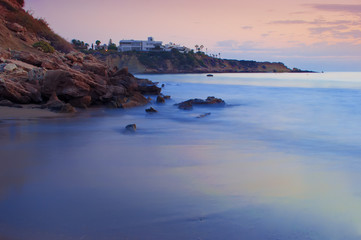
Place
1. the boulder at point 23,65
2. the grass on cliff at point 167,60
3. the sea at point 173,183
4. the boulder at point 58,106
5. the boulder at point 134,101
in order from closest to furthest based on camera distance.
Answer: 1. the sea at point 173,183
2. the boulder at point 58,106
3. the boulder at point 23,65
4. the boulder at point 134,101
5. the grass on cliff at point 167,60

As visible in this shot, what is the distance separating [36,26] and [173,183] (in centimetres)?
2325

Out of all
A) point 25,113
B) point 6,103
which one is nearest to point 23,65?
point 6,103

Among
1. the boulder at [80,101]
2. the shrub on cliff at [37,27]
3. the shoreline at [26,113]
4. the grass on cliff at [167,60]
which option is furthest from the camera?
the grass on cliff at [167,60]

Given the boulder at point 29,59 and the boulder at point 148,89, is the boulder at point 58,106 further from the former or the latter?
the boulder at point 148,89

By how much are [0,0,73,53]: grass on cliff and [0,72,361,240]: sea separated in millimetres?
16902

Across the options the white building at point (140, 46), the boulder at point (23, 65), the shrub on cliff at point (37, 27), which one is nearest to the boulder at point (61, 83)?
the boulder at point (23, 65)

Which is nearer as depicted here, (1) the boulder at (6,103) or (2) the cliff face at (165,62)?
(1) the boulder at (6,103)

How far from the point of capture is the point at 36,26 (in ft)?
79.6

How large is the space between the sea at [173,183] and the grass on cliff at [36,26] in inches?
665

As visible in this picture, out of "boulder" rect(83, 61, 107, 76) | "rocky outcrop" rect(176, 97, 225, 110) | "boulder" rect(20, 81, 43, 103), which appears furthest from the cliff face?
"boulder" rect(20, 81, 43, 103)

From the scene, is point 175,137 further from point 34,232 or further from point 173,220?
point 34,232

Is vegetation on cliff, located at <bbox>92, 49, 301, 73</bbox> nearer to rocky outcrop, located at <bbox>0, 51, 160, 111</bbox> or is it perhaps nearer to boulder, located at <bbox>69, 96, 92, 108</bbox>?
rocky outcrop, located at <bbox>0, 51, 160, 111</bbox>

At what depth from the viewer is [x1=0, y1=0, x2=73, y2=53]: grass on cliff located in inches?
897

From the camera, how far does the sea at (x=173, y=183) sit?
335 cm
